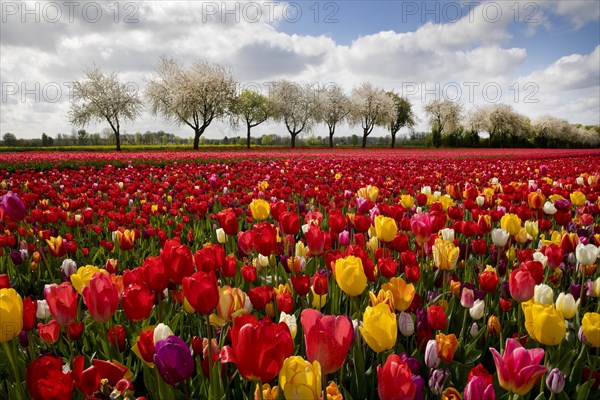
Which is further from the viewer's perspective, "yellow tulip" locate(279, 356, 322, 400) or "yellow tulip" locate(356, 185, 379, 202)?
"yellow tulip" locate(356, 185, 379, 202)

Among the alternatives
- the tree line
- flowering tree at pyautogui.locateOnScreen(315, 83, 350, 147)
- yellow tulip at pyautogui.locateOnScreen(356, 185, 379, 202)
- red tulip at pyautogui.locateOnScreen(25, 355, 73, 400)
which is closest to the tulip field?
red tulip at pyautogui.locateOnScreen(25, 355, 73, 400)

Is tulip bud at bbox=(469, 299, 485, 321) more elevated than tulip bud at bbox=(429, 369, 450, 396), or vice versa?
tulip bud at bbox=(469, 299, 485, 321)

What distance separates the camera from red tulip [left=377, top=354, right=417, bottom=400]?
3.85 feet

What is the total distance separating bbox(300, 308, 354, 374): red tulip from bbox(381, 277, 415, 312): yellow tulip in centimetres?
76

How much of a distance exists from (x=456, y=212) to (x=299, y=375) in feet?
9.85

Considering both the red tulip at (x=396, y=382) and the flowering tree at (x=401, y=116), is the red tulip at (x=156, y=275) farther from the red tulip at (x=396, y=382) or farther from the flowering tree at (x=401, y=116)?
the flowering tree at (x=401, y=116)

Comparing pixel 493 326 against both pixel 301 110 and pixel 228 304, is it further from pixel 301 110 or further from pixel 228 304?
pixel 301 110

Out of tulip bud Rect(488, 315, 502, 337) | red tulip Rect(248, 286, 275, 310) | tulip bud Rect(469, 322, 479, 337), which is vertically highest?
red tulip Rect(248, 286, 275, 310)

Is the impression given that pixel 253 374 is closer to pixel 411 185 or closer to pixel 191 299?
pixel 191 299

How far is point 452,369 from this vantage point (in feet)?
6.46

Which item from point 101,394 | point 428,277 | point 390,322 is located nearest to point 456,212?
point 428,277

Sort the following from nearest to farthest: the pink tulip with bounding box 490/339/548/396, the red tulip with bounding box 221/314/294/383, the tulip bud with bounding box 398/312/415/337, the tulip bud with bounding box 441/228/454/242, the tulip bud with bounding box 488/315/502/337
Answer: the red tulip with bounding box 221/314/294/383 < the pink tulip with bounding box 490/339/548/396 < the tulip bud with bounding box 398/312/415/337 < the tulip bud with bounding box 488/315/502/337 < the tulip bud with bounding box 441/228/454/242

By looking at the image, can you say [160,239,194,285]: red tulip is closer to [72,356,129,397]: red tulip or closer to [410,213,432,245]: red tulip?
[72,356,129,397]: red tulip

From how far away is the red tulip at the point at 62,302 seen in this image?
1.80 meters
